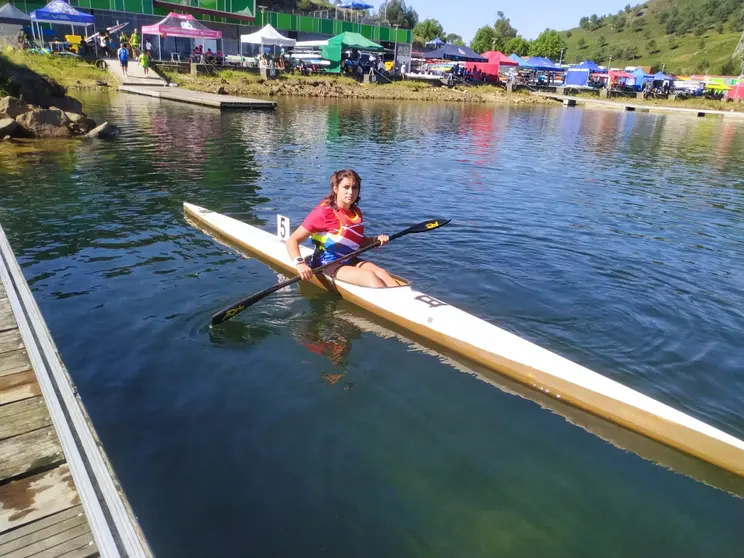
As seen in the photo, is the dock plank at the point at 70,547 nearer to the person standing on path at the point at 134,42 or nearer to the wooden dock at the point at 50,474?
the wooden dock at the point at 50,474

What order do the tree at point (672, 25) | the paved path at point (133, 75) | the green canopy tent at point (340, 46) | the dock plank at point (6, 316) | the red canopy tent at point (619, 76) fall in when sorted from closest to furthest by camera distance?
the dock plank at point (6, 316), the paved path at point (133, 75), the green canopy tent at point (340, 46), the red canopy tent at point (619, 76), the tree at point (672, 25)

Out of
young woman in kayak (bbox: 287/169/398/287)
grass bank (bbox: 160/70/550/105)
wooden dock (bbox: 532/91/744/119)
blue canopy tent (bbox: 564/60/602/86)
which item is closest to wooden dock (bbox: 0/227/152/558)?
young woman in kayak (bbox: 287/169/398/287)

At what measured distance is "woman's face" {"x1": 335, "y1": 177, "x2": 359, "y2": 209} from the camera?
649 centimetres

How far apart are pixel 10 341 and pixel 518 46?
10034 cm

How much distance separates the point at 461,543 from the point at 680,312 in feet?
16.8

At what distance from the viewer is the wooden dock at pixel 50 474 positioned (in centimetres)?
274

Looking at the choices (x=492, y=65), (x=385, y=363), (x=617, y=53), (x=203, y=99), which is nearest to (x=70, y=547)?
(x=385, y=363)

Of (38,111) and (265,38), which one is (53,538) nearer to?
(38,111)

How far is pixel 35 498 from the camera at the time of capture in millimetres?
3055

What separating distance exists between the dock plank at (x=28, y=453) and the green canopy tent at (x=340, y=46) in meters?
45.2

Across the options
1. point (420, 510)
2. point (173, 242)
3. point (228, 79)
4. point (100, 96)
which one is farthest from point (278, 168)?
point (228, 79)

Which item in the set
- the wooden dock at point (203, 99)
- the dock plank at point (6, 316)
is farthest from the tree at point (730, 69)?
the dock plank at point (6, 316)

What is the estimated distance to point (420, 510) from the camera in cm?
399

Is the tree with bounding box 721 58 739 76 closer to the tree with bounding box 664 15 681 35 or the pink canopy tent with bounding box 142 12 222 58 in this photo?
the tree with bounding box 664 15 681 35
